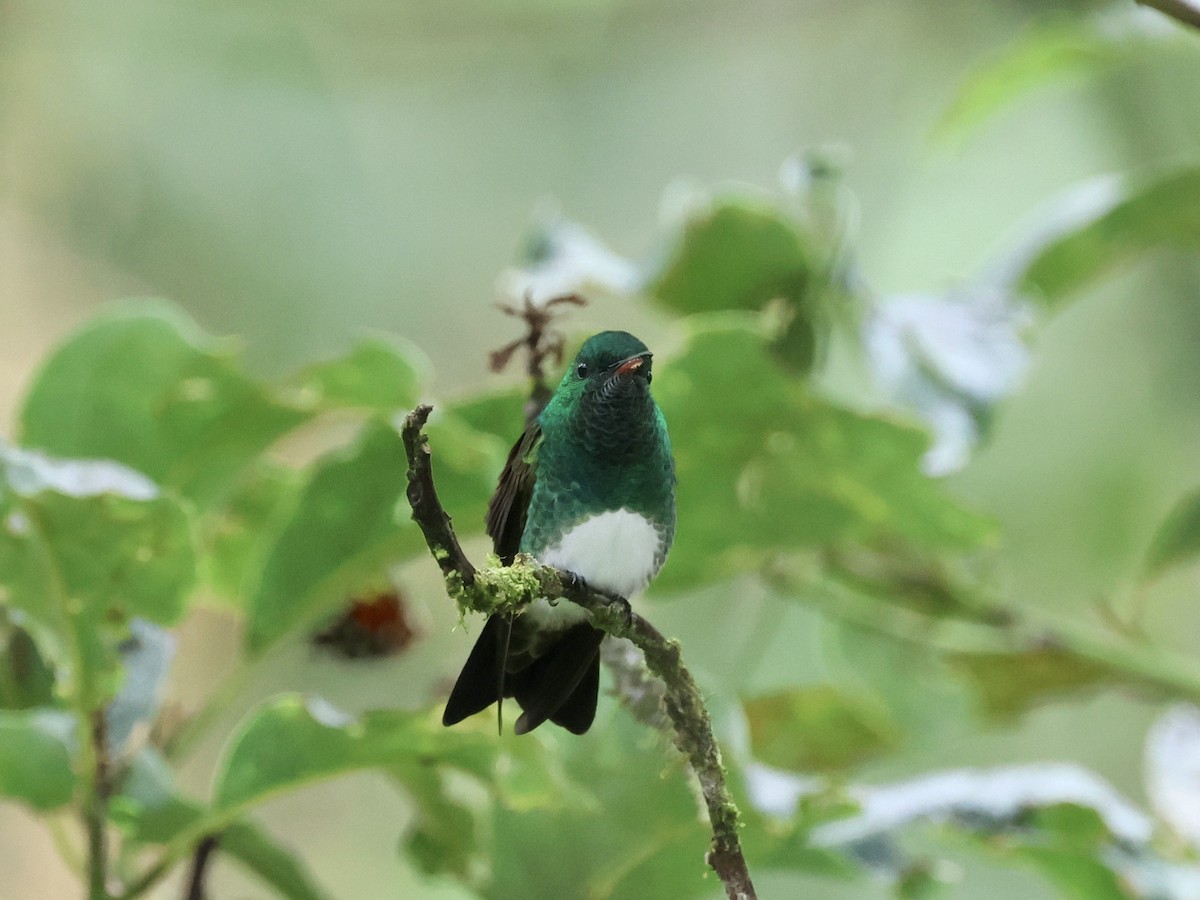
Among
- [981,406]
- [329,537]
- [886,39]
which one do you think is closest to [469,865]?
[329,537]

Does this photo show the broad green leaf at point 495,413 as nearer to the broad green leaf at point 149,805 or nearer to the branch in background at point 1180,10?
the broad green leaf at point 149,805

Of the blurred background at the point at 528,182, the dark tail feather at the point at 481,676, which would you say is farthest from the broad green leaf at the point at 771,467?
the blurred background at the point at 528,182

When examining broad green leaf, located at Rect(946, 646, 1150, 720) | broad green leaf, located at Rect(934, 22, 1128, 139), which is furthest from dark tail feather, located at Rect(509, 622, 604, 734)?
broad green leaf, located at Rect(934, 22, 1128, 139)

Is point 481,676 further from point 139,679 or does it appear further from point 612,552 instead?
point 139,679

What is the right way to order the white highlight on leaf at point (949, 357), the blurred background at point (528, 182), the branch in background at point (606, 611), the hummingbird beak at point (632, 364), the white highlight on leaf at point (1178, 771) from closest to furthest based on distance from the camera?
1. the branch in background at point (606, 611)
2. the hummingbird beak at point (632, 364)
3. the white highlight on leaf at point (949, 357)
4. the white highlight on leaf at point (1178, 771)
5. the blurred background at point (528, 182)

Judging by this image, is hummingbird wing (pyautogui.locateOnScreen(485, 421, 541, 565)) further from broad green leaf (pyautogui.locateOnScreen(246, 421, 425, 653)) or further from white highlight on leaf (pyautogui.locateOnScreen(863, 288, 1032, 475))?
white highlight on leaf (pyautogui.locateOnScreen(863, 288, 1032, 475))

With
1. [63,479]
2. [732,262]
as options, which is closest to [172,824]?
[63,479]

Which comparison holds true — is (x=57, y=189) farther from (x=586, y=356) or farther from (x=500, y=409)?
(x=586, y=356)
